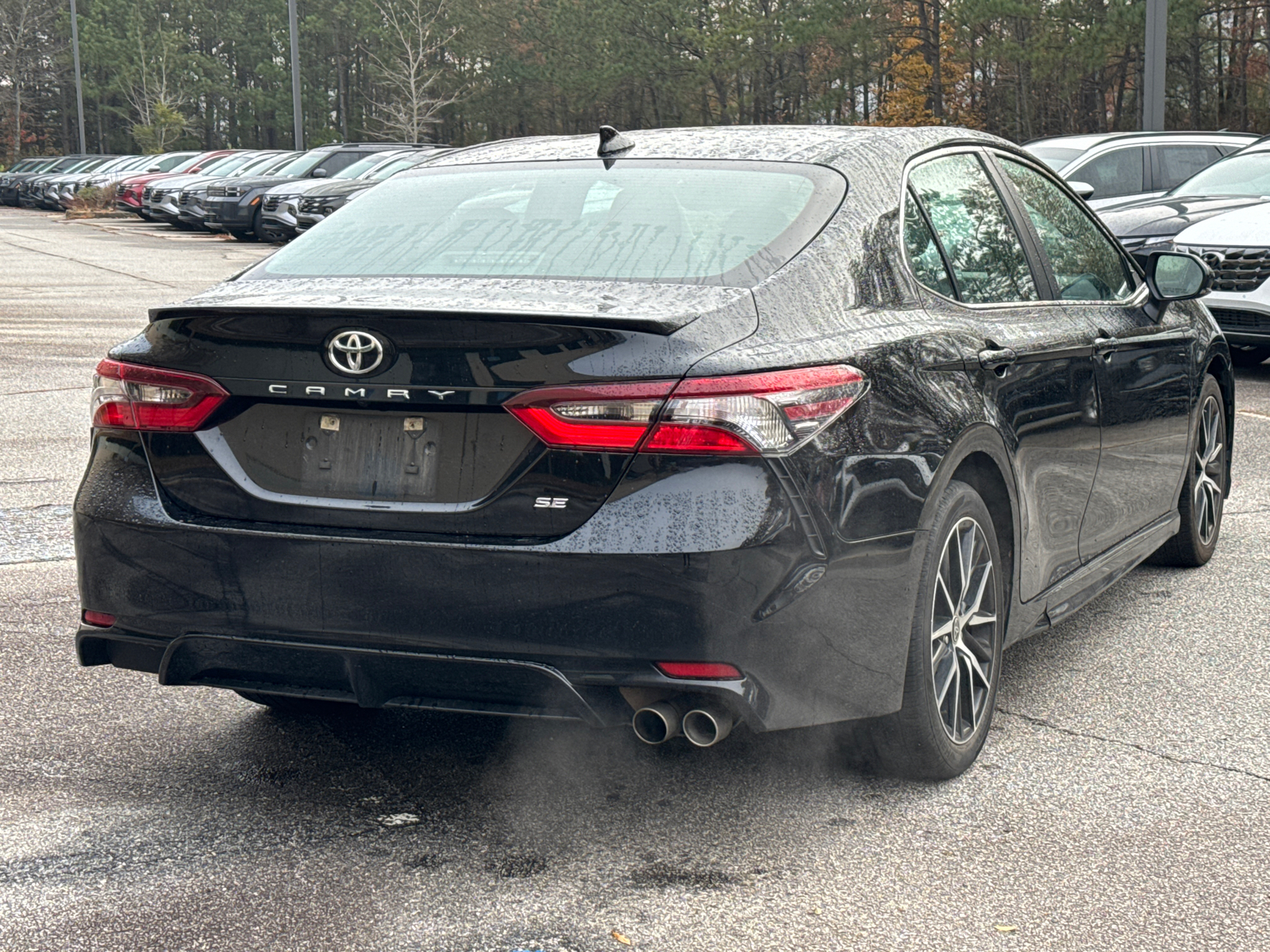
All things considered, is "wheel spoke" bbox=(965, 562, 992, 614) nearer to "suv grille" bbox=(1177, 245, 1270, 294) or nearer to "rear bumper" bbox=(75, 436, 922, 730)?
"rear bumper" bbox=(75, 436, 922, 730)

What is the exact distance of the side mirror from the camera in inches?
206

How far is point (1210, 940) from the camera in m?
2.95

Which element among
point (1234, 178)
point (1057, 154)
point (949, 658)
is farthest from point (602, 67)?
point (949, 658)

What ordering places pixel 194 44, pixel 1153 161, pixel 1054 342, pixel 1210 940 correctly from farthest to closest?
pixel 194 44
pixel 1153 161
pixel 1054 342
pixel 1210 940

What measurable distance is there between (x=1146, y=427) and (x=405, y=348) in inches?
111

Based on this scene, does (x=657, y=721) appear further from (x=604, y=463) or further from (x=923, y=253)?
(x=923, y=253)

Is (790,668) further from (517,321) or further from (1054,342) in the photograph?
(1054,342)

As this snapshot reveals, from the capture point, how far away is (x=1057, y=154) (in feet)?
51.7

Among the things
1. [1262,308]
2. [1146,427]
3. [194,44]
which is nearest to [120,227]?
[1262,308]

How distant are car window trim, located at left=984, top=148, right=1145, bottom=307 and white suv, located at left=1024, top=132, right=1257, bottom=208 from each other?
10071 millimetres

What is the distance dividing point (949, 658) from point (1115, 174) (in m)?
12.9

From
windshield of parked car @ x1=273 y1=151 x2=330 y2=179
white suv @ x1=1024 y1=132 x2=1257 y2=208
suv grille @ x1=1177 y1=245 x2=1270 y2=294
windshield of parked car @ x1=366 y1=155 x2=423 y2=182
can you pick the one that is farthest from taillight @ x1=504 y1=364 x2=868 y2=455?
windshield of parked car @ x1=273 y1=151 x2=330 y2=179

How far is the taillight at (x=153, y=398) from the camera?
336 centimetres

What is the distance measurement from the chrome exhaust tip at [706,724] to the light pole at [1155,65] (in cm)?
1875
